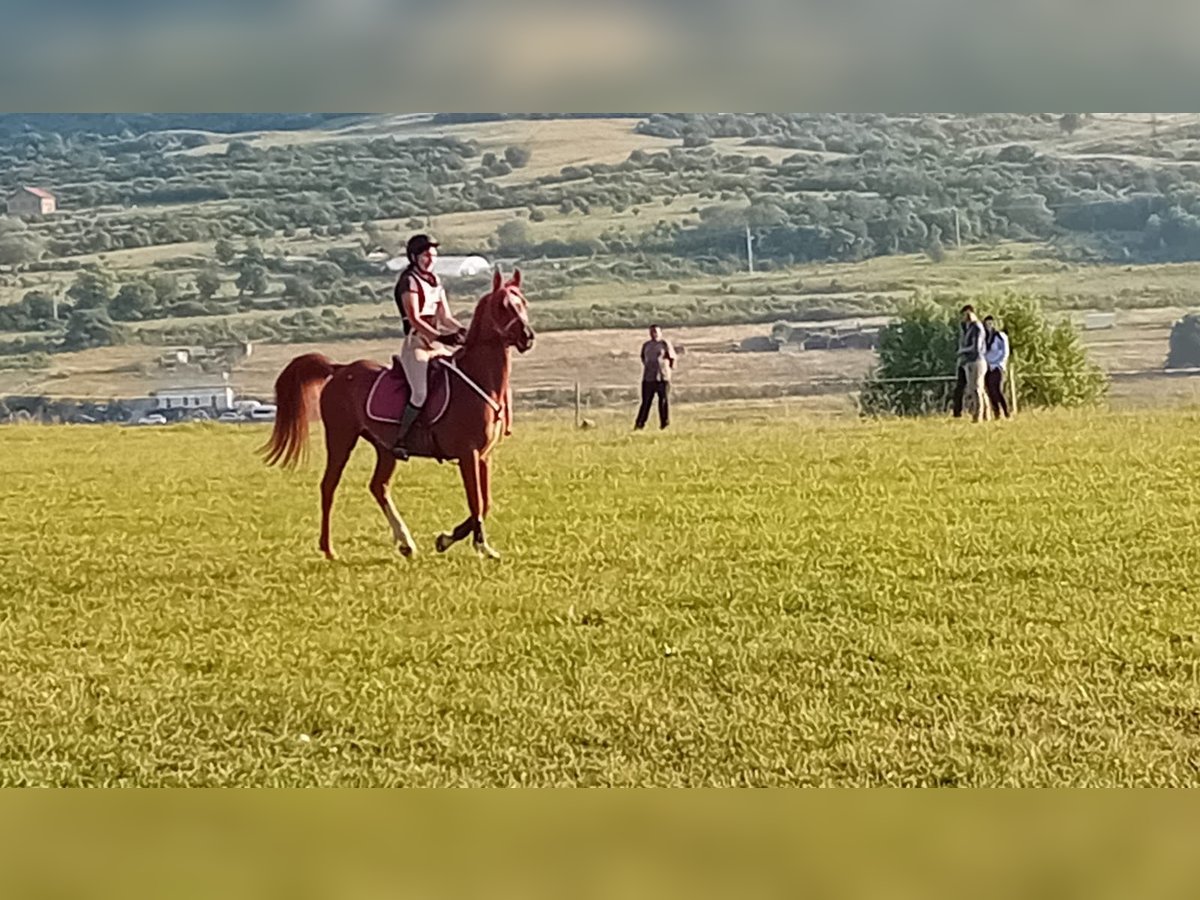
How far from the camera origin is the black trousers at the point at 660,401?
6.04m

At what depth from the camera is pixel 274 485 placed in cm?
604

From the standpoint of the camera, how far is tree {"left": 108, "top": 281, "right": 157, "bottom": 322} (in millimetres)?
6023

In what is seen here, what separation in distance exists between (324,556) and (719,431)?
1.47m

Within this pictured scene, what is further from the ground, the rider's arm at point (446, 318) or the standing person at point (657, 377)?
the rider's arm at point (446, 318)

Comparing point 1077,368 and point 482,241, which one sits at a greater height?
point 482,241

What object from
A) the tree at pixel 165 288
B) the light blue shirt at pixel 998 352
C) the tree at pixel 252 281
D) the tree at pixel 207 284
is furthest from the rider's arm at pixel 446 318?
the light blue shirt at pixel 998 352

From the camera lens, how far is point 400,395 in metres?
5.95

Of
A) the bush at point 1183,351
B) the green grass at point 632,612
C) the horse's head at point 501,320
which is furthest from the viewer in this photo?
the bush at point 1183,351

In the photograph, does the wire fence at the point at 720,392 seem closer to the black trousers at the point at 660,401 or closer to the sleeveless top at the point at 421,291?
the black trousers at the point at 660,401

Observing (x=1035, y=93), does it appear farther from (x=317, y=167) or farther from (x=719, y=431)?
(x=317, y=167)

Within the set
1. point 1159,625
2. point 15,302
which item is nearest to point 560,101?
point 15,302

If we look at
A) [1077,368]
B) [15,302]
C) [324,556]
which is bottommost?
[324,556]

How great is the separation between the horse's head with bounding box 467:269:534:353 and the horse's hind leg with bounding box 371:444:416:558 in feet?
1.74

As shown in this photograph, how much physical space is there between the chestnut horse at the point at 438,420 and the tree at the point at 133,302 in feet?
1.79
